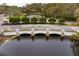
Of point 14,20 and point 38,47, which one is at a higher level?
point 14,20

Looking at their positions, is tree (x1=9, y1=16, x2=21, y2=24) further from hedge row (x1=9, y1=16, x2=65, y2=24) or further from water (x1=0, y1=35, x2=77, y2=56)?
water (x1=0, y1=35, x2=77, y2=56)

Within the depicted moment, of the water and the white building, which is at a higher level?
the white building

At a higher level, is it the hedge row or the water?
the hedge row

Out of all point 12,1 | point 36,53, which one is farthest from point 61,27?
point 12,1

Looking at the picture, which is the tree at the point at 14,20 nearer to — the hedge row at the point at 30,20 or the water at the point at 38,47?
the hedge row at the point at 30,20

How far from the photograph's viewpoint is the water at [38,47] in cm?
265

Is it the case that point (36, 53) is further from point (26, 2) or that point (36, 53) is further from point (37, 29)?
point (26, 2)

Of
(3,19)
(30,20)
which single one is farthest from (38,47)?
(3,19)

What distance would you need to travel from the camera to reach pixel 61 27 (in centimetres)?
267

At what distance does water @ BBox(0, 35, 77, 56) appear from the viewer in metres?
2.65

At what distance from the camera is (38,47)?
2.66 meters

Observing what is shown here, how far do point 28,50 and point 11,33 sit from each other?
210 millimetres

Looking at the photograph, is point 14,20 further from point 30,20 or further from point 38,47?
point 38,47

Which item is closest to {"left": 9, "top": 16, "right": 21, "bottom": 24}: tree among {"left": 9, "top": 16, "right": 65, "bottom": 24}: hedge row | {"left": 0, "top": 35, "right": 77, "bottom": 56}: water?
{"left": 9, "top": 16, "right": 65, "bottom": 24}: hedge row
